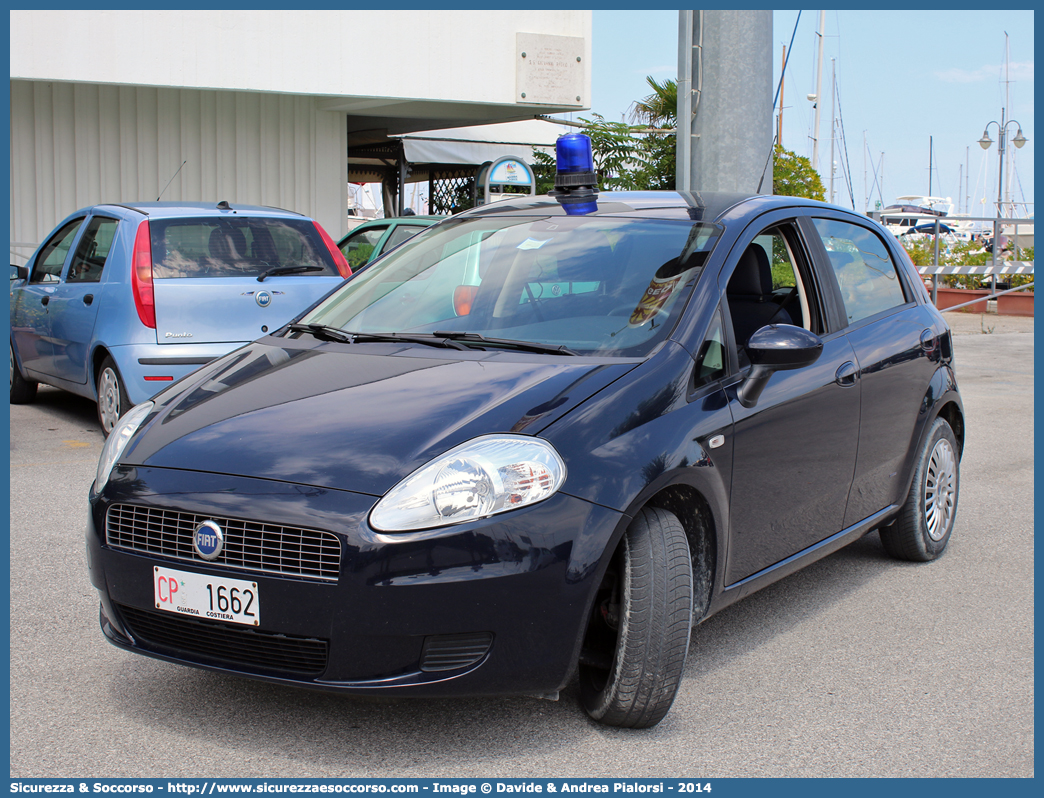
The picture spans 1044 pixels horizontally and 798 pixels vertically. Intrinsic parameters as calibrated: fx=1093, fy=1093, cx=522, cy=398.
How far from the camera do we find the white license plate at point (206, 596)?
282 centimetres

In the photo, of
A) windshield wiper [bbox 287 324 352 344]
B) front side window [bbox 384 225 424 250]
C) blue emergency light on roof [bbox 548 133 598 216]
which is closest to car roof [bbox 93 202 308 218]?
windshield wiper [bbox 287 324 352 344]

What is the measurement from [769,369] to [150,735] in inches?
88.2

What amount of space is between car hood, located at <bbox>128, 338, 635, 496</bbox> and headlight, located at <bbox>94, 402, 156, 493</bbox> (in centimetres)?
9

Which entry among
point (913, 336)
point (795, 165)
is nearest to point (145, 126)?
point (795, 165)

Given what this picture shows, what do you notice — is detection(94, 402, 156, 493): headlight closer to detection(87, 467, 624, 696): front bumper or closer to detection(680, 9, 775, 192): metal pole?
detection(87, 467, 624, 696): front bumper

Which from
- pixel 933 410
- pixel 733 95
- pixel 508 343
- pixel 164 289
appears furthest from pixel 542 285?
pixel 733 95

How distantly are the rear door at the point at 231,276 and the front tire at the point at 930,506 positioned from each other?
4.17 meters

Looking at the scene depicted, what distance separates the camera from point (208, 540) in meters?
2.84

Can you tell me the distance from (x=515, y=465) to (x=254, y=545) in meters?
0.70

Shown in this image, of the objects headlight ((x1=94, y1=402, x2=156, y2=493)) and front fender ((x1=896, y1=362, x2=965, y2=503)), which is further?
front fender ((x1=896, y1=362, x2=965, y2=503))

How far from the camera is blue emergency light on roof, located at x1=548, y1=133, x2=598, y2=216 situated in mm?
4371

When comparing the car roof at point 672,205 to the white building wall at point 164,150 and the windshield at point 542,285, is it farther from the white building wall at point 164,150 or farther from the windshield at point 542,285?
the white building wall at point 164,150

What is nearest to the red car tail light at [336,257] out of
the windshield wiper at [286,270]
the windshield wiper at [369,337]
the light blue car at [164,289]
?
the light blue car at [164,289]

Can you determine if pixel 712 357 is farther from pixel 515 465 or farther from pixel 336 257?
pixel 336 257
